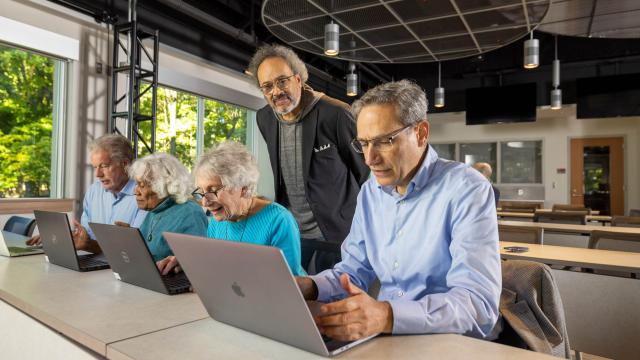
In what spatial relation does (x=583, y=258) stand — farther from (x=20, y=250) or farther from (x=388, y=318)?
(x=20, y=250)

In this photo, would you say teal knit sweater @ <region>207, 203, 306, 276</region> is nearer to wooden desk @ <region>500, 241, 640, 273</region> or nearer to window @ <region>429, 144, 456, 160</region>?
wooden desk @ <region>500, 241, 640, 273</region>

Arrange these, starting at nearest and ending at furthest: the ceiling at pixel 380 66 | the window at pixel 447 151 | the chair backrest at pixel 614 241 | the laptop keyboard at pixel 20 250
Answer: the laptop keyboard at pixel 20 250
the chair backrest at pixel 614 241
the ceiling at pixel 380 66
the window at pixel 447 151

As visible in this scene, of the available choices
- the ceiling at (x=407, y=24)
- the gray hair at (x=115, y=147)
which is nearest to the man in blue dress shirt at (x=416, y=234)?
the gray hair at (x=115, y=147)

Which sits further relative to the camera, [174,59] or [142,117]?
[174,59]

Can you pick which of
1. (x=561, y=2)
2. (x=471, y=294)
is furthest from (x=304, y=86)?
(x=561, y=2)

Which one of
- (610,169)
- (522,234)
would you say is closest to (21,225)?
(522,234)

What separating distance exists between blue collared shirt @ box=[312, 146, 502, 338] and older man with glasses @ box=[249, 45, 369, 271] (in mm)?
711

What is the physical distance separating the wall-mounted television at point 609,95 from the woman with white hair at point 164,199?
867cm

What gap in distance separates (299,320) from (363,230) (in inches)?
26.9

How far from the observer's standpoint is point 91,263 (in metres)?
2.07

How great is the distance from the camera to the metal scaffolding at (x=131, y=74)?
17.7 feet

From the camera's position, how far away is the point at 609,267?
8.50 ft

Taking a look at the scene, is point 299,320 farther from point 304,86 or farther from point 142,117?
point 142,117

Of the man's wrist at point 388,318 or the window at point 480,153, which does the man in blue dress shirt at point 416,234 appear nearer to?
the man's wrist at point 388,318
